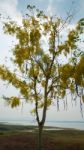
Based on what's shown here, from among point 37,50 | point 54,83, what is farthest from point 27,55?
point 54,83

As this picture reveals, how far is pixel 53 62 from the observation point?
95.8ft

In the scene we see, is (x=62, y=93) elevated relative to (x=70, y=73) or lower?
lower

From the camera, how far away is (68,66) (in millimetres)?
28422

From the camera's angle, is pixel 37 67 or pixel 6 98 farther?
pixel 37 67

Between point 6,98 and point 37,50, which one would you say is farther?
point 37,50

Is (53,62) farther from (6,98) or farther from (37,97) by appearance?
(6,98)

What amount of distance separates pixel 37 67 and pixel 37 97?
3.18 meters

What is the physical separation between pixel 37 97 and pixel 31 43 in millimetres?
5394

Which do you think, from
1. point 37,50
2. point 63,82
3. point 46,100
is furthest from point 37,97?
point 37,50

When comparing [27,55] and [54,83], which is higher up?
[27,55]

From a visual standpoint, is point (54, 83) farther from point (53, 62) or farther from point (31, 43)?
point (31, 43)

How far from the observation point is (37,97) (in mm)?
28234

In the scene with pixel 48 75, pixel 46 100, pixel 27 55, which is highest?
pixel 27 55

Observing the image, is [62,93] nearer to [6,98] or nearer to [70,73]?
[70,73]
